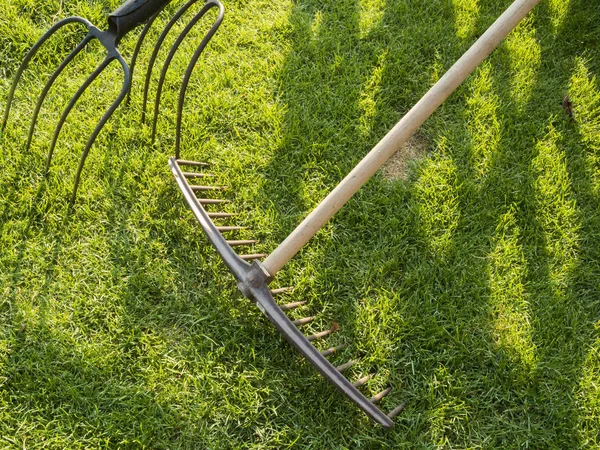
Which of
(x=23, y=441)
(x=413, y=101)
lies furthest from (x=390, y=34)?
(x=23, y=441)

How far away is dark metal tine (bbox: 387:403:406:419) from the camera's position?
217cm

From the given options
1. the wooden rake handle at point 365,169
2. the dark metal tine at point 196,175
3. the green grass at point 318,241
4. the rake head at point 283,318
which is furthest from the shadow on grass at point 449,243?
the wooden rake handle at point 365,169

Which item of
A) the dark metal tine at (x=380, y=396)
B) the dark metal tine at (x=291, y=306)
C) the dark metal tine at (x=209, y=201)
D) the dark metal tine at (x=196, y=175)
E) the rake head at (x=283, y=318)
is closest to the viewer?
the rake head at (x=283, y=318)

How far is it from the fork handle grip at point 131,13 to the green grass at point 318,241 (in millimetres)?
731

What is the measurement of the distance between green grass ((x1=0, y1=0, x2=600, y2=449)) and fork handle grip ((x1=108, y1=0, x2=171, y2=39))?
0.73 meters

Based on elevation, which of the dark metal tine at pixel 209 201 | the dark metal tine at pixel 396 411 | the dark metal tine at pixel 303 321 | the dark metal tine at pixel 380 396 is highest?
the dark metal tine at pixel 209 201

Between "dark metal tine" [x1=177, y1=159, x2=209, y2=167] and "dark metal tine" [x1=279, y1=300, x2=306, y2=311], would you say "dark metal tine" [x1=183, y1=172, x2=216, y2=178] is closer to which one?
"dark metal tine" [x1=177, y1=159, x2=209, y2=167]

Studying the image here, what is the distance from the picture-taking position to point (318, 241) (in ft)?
8.68

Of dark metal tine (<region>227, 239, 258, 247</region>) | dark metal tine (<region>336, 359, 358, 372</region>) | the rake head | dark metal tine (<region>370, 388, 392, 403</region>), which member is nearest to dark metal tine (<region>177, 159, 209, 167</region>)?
the rake head

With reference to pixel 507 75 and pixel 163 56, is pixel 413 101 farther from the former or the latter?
pixel 163 56

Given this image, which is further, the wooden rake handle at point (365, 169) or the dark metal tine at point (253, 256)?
the dark metal tine at point (253, 256)

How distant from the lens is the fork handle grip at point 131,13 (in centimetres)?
218

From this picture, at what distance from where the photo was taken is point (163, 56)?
316 centimetres

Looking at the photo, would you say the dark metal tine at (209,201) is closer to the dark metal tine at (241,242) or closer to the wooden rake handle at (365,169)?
the dark metal tine at (241,242)
